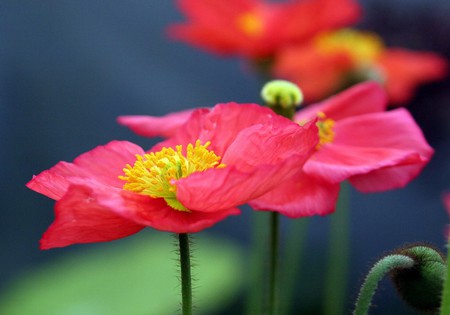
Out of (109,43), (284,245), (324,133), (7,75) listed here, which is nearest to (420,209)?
(284,245)

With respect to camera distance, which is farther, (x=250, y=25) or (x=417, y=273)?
(x=250, y=25)

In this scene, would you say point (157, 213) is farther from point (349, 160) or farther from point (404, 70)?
point (404, 70)

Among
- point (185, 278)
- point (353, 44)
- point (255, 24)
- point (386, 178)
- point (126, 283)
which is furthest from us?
point (126, 283)

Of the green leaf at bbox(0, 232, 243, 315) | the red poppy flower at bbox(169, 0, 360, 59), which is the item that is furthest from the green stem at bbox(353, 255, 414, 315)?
the green leaf at bbox(0, 232, 243, 315)

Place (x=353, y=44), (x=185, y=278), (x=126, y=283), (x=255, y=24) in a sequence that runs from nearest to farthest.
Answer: (x=185, y=278) → (x=255, y=24) → (x=353, y=44) → (x=126, y=283)

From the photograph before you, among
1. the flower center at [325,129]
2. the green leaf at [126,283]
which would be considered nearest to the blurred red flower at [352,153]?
the flower center at [325,129]

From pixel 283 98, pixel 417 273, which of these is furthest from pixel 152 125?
pixel 417 273

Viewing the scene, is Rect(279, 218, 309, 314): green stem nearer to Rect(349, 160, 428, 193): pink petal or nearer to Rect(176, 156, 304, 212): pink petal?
Rect(349, 160, 428, 193): pink petal
